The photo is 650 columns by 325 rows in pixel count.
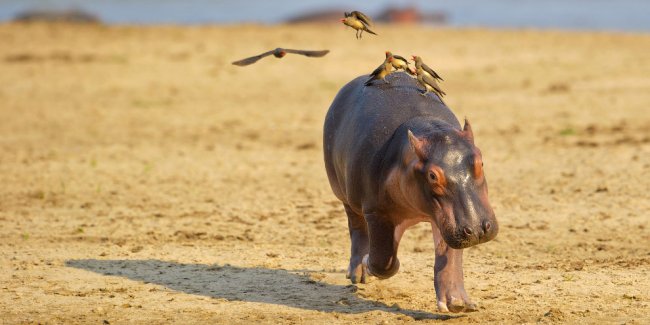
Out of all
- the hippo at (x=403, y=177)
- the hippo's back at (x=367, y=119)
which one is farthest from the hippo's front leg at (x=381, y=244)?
the hippo's back at (x=367, y=119)

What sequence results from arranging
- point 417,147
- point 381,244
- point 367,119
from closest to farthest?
point 417,147 < point 381,244 < point 367,119

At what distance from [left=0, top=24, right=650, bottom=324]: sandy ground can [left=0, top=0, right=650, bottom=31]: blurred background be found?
809cm

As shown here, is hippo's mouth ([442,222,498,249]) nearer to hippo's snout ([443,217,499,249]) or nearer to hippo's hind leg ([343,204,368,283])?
hippo's snout ([443,217,499,249])

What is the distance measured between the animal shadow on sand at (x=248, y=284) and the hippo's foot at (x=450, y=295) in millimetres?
226

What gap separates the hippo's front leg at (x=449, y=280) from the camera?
239 inches

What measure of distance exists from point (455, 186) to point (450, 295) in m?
0.77

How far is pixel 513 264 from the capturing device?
757 centimetres

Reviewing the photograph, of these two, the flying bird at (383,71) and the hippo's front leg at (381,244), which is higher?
the flying bird at (383,71)

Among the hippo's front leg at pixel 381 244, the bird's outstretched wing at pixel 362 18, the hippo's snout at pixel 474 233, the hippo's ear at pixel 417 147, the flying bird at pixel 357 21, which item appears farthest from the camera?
the bird's outstretched wing at pixel 362 18

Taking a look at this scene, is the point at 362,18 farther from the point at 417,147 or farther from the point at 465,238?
the point at 465,238

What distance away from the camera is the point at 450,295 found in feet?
20.0

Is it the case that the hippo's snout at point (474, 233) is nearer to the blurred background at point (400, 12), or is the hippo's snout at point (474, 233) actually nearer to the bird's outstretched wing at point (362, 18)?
the bird's outstretched wing at point (362, 18)

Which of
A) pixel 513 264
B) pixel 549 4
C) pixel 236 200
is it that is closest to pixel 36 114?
pixel 236 200

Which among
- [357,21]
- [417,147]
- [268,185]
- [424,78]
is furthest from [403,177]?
[268,185]
